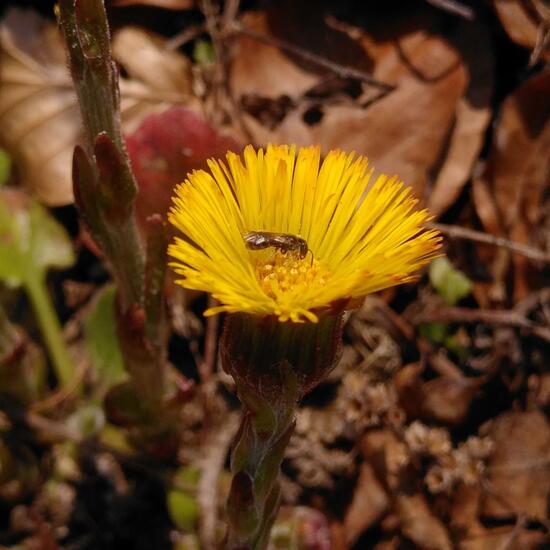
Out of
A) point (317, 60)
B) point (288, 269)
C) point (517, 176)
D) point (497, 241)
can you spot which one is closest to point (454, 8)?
point (317, 60)

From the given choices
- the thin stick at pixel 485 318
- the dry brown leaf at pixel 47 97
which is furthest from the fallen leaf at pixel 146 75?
the thin stick at pixel 485 318

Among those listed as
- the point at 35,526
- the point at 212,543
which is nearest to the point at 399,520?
the point at 212,543

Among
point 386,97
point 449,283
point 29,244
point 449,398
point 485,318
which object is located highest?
point 386,97

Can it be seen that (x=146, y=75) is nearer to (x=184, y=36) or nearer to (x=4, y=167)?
(x=184, y=36)

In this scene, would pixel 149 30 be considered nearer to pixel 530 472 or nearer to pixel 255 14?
pixel 255 14

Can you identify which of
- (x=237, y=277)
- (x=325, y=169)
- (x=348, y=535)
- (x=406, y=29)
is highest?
(x=406, y=29)
